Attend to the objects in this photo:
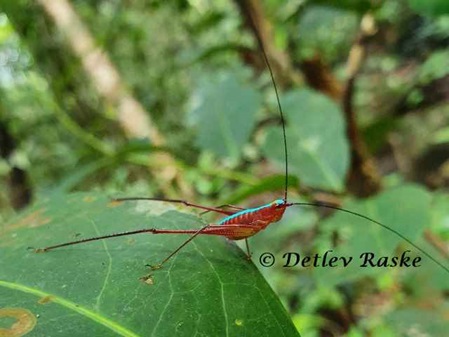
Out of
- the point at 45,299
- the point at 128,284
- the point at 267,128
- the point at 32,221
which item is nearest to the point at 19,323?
the point at 45,299

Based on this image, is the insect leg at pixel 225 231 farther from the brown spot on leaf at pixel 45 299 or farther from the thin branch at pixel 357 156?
the thin branch at pixel 357 156

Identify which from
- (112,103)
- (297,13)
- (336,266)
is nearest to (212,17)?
(297,13)

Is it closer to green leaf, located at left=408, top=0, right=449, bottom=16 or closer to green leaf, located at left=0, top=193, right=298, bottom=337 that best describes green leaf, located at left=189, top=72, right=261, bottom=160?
green leaf, located at left=408, top=0, right=449, bottom=16

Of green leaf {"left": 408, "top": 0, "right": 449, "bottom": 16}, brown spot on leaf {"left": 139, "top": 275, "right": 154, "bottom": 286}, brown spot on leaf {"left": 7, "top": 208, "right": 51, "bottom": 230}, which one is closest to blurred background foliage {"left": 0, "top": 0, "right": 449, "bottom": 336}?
green leaf {"left": 408, "top": 0, "right": 449, "bottom": 16}

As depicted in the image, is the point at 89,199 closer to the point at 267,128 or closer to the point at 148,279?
the point at 148,279

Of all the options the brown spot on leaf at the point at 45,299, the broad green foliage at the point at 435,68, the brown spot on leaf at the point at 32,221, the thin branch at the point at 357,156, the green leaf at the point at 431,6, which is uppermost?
the broad green foliage at the point at 435,68

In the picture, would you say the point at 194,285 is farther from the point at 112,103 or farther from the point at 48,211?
the point at 112,103

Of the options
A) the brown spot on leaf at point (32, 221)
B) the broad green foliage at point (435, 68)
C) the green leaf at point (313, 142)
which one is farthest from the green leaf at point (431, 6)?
the broad green foliage at point (435, 68)
